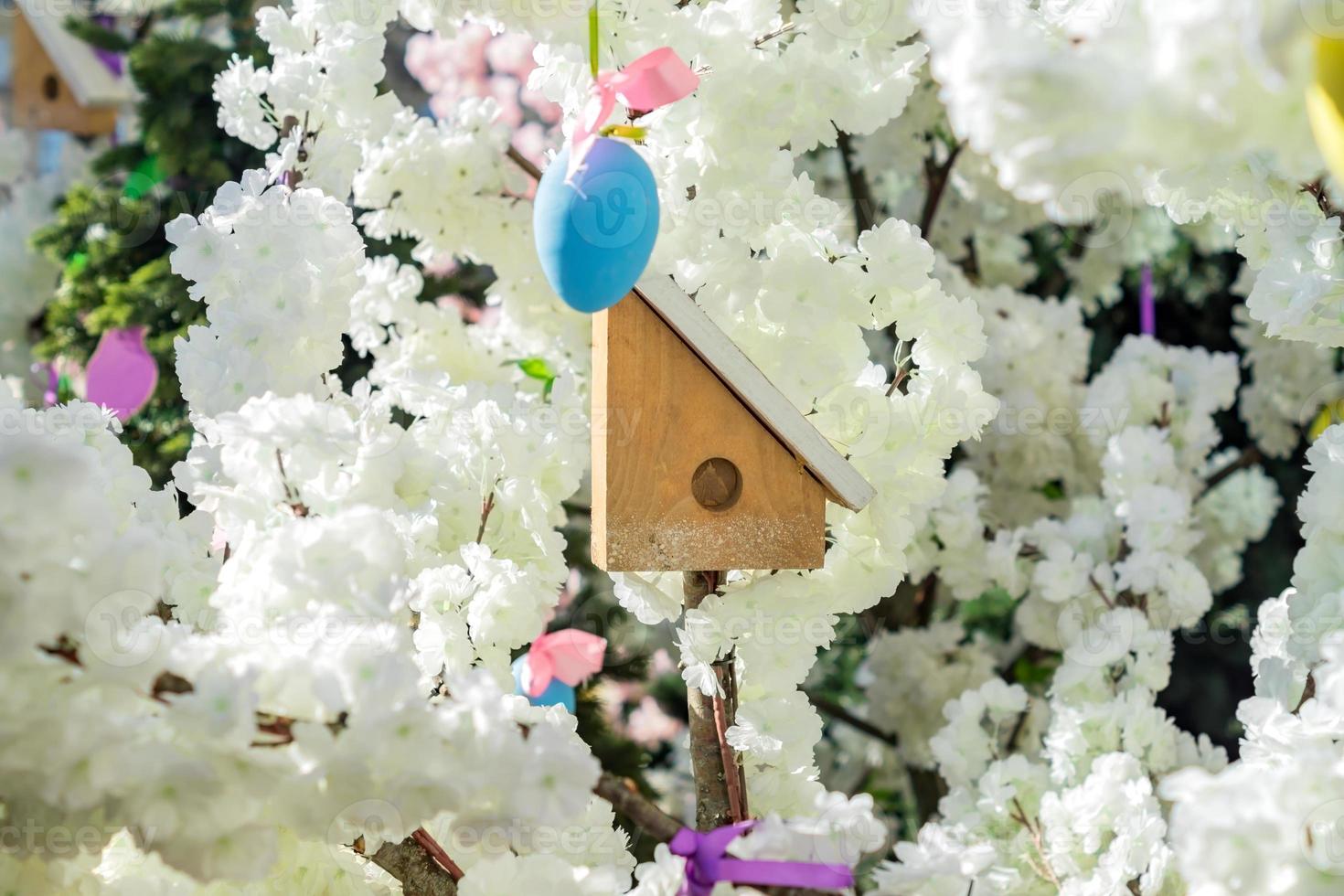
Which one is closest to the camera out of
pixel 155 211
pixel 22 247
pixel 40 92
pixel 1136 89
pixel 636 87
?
pixel 1136 89

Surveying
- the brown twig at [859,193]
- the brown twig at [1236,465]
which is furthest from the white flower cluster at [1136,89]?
the brown twig at [1236,465]

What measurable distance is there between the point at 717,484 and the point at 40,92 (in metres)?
2.48

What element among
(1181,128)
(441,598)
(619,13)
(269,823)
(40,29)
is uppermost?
(1181,128)

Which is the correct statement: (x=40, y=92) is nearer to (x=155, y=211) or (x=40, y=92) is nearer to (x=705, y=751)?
(x=155, y=211)

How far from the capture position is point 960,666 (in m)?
2.12

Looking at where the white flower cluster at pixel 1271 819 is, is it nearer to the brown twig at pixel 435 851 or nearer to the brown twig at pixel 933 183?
the brown twig at pixel 435 851

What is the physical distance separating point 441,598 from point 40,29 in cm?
234

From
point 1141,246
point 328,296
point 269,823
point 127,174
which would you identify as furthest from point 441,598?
point 1141,246

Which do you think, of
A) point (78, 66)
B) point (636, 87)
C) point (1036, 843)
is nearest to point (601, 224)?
point (636, 87)

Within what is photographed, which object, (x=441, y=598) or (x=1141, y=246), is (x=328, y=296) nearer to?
(x=441, y=598)

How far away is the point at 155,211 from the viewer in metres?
2.09

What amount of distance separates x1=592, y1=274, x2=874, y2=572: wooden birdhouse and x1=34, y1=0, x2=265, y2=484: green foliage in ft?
3.20

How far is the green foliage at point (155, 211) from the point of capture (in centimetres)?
194

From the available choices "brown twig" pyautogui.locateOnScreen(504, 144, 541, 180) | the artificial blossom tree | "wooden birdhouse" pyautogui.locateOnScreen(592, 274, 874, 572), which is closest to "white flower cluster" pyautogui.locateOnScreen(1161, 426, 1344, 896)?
the artificial blossom tree
